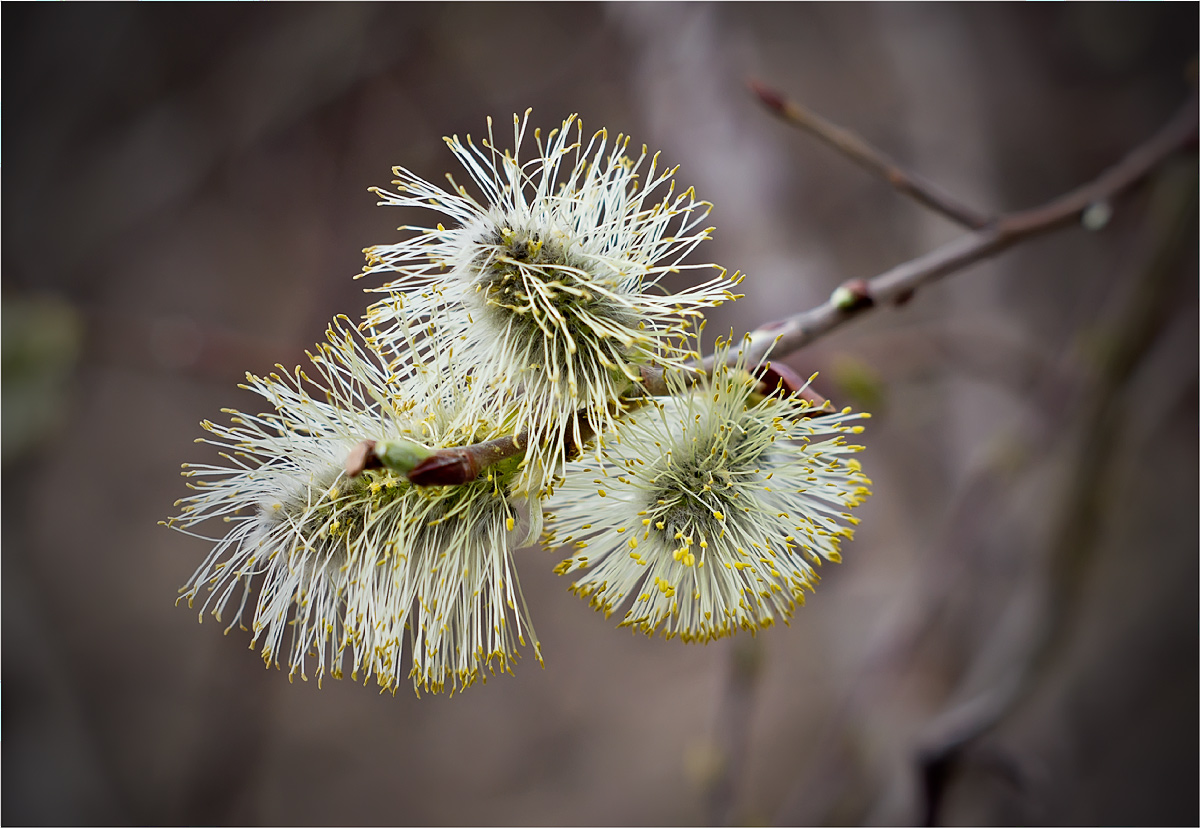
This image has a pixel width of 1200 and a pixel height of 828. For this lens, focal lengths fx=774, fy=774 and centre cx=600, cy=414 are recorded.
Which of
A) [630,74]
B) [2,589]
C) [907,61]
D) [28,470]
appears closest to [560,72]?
[630,74]

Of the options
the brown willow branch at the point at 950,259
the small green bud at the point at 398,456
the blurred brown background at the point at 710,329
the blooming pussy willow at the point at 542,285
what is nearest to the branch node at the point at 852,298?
the brown willow branch at the point at 950,259

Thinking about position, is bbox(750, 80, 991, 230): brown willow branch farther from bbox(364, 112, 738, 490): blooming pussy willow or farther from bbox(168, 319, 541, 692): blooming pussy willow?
bbox(168, 319, 541, 692): blooming pussy willow

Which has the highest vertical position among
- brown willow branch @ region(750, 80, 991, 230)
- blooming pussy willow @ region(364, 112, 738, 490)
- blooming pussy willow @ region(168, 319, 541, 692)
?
brown willow branch @ region(750, 80, 991, 230)

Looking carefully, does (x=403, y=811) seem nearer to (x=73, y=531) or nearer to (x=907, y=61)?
(x=73, y=531)

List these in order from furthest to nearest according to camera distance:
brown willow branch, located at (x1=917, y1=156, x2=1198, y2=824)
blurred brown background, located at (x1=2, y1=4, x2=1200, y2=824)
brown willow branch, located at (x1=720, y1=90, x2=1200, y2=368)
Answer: blurred brown background, located at (x1=2, y1=4, x2=1200, y2=824) → brown willow branch, located at (x1=917, y1=156, x2=1198, y2=824) → brown willow branch, located at (x1=720, y1=90, x2=1200, y2=368)

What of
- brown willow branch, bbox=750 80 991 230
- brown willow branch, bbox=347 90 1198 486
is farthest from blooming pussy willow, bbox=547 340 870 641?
brown willow branch, bbox=750 80 991 230
